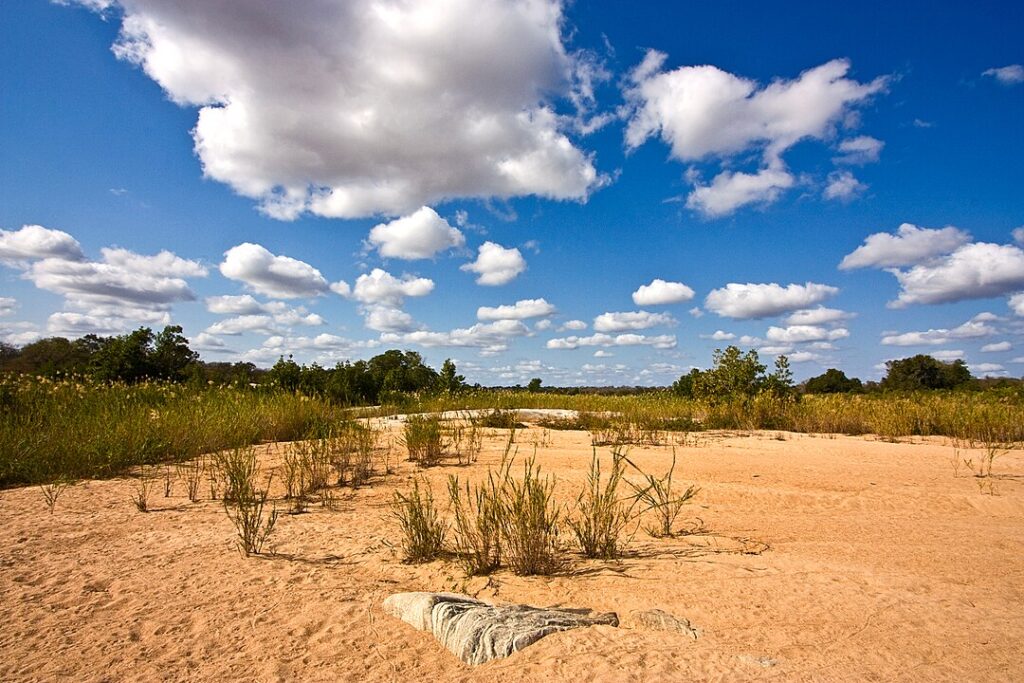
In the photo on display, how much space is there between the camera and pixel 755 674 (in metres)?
2.27

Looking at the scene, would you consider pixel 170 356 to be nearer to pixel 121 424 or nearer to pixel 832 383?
pixel 121 424

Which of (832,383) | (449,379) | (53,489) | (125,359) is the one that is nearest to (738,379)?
(449,379)

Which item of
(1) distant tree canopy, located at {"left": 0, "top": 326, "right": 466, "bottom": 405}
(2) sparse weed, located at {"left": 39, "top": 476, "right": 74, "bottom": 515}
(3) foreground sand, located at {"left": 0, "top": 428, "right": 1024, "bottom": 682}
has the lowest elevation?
(3) foreground sand, located at {"left": 0, "top": 428, "right": 1024, "bottom": 682}

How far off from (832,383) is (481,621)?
46.8 meters

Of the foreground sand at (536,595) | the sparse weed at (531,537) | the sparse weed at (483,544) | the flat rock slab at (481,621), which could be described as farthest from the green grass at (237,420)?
the flat rock slab at (481,621)

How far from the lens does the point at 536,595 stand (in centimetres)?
318

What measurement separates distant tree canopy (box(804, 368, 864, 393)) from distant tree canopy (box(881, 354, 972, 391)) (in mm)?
4980

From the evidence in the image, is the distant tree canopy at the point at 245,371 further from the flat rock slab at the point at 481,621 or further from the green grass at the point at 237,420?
the flat rock slab at the point at 481,621

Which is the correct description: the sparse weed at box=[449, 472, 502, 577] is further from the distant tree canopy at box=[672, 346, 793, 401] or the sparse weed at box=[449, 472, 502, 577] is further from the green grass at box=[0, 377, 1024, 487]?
the distant tree canopy at box=[672, 346, 793, 401]

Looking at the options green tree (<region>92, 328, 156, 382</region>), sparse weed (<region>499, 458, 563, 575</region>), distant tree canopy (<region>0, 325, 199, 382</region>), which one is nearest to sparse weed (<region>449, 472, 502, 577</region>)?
sparse weed (<region>499, 458, 563, 575</region>)

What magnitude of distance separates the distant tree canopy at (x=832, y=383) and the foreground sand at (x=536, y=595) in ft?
134

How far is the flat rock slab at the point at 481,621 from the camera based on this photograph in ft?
8.13

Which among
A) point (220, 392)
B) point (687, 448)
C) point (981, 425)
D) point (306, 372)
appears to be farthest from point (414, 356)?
point (981, 425)

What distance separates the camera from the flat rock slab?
2.48 m
